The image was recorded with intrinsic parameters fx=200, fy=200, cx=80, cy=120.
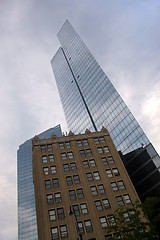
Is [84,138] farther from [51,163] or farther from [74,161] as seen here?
[51,163]

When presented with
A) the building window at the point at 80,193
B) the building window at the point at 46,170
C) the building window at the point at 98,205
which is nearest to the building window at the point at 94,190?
the building window at the point at 98,205

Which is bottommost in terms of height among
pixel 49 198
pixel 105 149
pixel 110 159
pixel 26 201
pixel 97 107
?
pixel 49 198

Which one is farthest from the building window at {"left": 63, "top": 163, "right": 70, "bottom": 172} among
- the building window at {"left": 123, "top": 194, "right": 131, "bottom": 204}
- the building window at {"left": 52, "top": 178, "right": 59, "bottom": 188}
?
the building window at {"left": 123, "top": 194, "right": 131, "bottom": 204}

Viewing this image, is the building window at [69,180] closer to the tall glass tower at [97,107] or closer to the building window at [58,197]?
the building window at [58,197]

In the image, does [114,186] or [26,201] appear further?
[26,201]

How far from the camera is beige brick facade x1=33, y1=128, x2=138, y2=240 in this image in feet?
122

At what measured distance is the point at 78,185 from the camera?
141 feet

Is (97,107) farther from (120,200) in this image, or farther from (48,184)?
(120,200)

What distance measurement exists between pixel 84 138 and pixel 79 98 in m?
53.7

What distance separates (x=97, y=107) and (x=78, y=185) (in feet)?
172

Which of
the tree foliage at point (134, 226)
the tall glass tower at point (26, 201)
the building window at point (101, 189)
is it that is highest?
the tall glass tower at point (26, 201)

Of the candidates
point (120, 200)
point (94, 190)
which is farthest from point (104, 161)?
point (120, 200)

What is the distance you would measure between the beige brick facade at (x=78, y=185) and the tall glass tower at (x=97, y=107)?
1465cm

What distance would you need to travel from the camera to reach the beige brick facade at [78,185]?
37.1 metres
